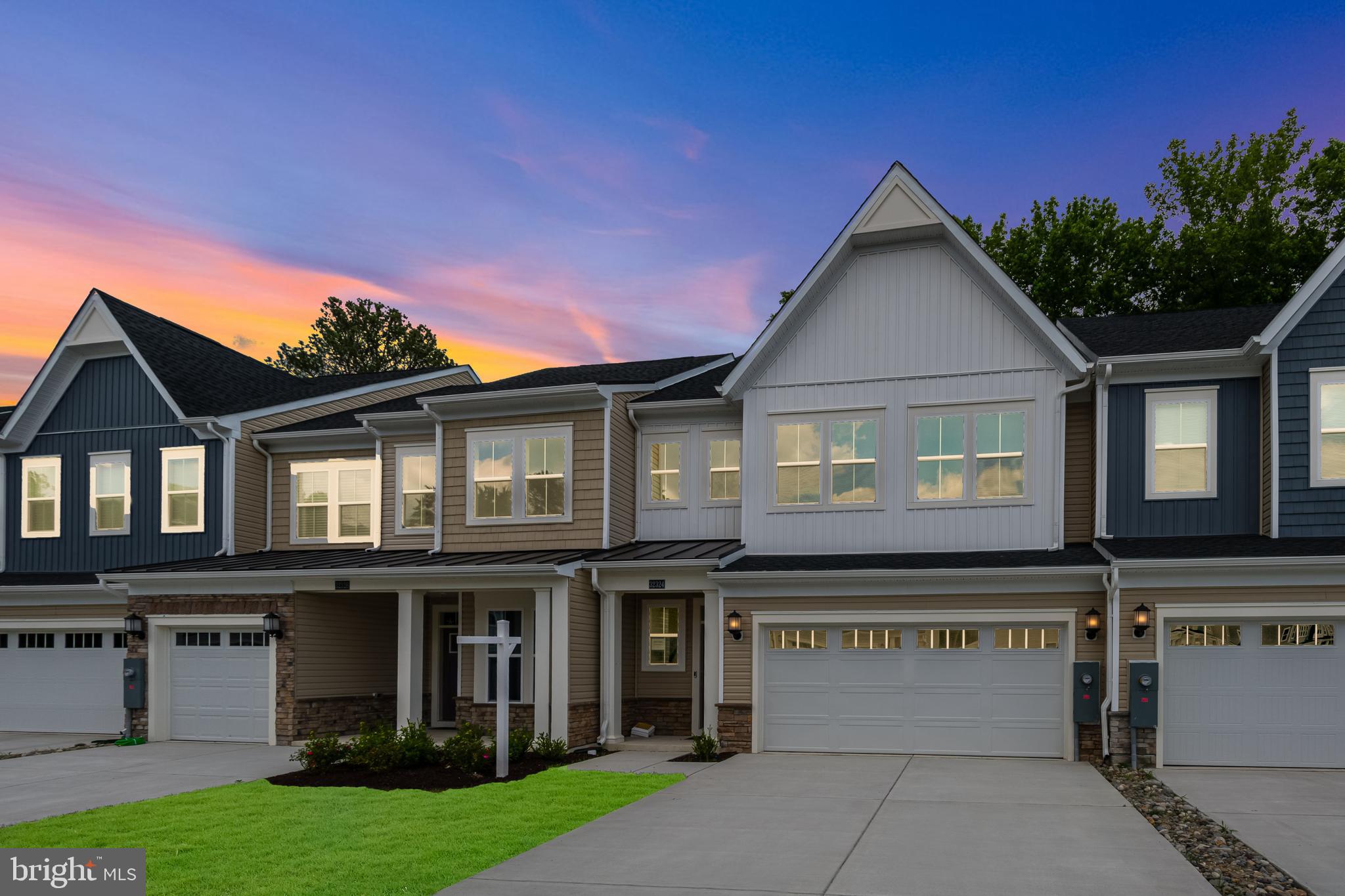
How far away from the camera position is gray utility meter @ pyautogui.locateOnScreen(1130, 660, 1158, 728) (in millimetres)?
14117

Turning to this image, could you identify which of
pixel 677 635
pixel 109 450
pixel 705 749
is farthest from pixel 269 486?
pixel 705 749

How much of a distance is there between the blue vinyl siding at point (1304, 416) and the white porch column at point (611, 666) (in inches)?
400

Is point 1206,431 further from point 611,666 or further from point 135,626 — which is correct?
point 135,626

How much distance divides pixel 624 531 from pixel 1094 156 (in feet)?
60.9

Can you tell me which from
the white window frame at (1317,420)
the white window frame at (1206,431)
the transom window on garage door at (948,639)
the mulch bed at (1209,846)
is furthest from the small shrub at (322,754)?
the white window frame at (1317,420)

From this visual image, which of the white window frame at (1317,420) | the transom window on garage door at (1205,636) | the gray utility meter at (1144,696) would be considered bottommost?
the gray utility meter at (1144,696)

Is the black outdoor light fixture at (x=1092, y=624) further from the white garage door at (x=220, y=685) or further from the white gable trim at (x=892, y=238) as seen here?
the white garage door at (x=220, y=685)

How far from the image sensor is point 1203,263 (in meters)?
30.5

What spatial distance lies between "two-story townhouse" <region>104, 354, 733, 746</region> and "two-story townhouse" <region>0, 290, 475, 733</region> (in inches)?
68.4

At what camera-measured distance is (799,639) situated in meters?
16.5

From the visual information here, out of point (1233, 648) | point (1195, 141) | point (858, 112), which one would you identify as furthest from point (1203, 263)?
point (1233, 648)

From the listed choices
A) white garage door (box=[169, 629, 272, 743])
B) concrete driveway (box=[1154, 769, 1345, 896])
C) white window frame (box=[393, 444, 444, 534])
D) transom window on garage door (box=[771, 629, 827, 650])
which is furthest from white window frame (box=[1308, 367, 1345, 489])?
white garage door (box=[169, 629, 272, 743])

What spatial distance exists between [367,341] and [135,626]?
31.0 m

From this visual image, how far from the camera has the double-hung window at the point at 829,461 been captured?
17.5 meters
